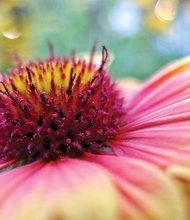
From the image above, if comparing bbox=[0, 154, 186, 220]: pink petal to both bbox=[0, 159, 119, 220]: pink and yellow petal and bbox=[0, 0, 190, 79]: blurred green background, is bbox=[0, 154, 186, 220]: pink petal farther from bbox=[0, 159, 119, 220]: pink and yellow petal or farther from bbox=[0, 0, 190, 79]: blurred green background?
bbox=[0, 0, 190, 79]: blurred green background

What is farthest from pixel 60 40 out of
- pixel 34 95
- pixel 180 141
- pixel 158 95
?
pixel 180 141

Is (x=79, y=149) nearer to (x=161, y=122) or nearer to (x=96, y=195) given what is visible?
(x=161, y=122)

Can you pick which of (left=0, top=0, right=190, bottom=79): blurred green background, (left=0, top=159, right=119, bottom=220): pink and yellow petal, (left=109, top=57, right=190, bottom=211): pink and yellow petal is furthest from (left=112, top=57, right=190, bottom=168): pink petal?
(left=0, top=0, right=190, bottom=79): blurred green background

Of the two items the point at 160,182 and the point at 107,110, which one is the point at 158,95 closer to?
the point at 107,110

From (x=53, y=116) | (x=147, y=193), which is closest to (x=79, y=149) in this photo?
Answer: (x=53, y=116)

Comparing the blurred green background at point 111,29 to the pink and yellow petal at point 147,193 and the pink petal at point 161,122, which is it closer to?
the pink petal at point 161,122

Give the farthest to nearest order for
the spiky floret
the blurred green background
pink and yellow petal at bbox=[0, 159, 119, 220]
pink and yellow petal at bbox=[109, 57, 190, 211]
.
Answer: the blurred green background → the spiky floret → pink and yellow petal at bbox=[109, 57, 190, 211] → pink and yellow petal at bbox=[0, 159, 119, 220]

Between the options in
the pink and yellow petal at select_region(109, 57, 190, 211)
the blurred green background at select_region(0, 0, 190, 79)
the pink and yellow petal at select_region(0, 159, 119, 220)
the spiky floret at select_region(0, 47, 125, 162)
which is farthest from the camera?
the blurred green background at select_region(0, 0, 190, 79)

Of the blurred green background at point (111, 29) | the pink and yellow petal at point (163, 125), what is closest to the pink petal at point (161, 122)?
the pink and yellow petal at point (163, 125)
